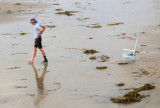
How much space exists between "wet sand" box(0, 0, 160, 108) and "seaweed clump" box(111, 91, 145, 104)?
13cm

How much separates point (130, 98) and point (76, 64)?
346 cm

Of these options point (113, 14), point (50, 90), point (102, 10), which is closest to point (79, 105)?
point (50, 90)

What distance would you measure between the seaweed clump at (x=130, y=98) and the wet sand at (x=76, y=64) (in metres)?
0.13

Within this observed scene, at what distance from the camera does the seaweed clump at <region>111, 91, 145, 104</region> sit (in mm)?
6840

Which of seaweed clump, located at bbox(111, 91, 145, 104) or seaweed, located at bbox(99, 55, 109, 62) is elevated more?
seaweed clump, located at bbox(111, 91, 145, 104)

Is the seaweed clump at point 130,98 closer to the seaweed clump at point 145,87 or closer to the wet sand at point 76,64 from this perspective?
the wet sand at point 76,64

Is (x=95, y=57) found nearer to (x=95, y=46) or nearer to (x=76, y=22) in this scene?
(x=95, y=46)

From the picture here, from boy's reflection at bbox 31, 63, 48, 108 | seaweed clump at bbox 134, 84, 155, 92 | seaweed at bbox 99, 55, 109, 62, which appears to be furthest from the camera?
seaweed at bbox 99, 55, 109, 62

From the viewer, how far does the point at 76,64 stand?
32.8 feet

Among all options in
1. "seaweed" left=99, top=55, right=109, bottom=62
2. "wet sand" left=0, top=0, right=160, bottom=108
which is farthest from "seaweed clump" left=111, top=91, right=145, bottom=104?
"seaweed" left=99, top=55, right=109, bottom=62

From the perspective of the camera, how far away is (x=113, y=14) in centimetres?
2027

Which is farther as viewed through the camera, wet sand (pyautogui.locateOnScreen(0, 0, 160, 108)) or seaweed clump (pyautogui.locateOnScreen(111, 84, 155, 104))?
wet sand (pyautogui.locateOnScreen(0, 0, 160, 108))

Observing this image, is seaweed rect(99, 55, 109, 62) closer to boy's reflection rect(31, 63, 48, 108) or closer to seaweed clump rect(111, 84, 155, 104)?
boy's reflection rect(31, 63, 48, 108)

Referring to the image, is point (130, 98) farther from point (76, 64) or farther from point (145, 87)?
point (76, 64)
